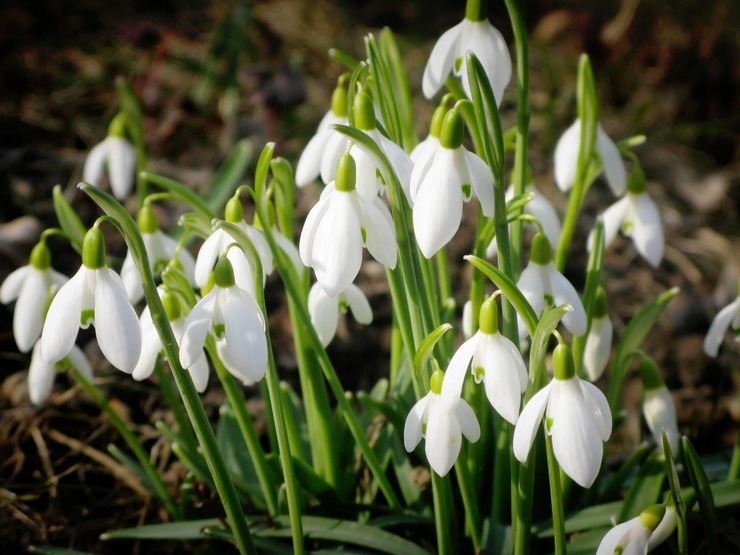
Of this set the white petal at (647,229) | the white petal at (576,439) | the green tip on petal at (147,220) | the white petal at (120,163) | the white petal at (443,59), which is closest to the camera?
the white petal at (576,439)

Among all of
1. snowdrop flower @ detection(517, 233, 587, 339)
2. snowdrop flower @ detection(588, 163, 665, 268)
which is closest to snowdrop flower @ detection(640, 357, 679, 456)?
snowdrop flower @ detection(588, 163, 665, 268)

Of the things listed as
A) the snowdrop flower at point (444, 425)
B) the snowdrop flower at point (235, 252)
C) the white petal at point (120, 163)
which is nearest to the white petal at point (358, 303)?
the snowdrop flower at point (235, 252)

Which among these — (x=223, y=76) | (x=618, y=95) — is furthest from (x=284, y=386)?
(x=618, y=95)

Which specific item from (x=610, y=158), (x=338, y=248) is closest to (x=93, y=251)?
(x=338, y=248)

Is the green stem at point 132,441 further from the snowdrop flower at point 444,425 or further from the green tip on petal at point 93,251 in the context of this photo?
the snowdrop flower at point 444,425

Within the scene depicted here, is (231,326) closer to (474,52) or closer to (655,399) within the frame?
(474,52)
